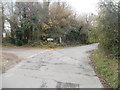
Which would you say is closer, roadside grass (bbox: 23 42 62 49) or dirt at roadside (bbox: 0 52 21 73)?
dirt at roadside (bbox: 0 52 21 73)

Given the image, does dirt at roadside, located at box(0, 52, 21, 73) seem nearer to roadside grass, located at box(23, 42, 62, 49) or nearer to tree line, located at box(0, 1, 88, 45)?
roadside grass, located at box(23, 42, 62, 49)

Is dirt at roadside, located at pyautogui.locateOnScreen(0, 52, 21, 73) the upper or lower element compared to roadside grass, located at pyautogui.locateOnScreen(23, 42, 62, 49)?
upper

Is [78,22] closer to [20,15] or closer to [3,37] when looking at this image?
[20,15]

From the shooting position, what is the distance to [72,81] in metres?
6.51

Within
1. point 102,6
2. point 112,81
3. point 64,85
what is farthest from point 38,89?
point 102,6

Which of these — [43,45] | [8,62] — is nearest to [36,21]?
[43,45]

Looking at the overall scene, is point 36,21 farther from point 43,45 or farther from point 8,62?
point 8,62

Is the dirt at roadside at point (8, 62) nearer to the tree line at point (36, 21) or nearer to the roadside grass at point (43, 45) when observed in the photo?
the roadside grass at point (43, 45)

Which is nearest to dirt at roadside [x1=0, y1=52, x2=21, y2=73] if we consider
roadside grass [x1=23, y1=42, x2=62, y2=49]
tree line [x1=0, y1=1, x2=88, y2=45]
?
Result: roadside grass [x1=23, y1=42, x2=62, y2=49]

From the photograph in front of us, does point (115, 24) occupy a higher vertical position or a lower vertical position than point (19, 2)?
lower

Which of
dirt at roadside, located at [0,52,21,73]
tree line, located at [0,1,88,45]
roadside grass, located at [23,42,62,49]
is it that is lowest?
roadside grass, located at [23,42,62,49]

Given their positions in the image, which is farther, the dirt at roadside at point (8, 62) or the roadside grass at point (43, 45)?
the roadside grass at point (43, 45)

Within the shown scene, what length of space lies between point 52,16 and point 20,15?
523 cm

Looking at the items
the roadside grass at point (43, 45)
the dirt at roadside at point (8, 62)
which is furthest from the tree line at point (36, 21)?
the dirt at roadside at point (8, 62)
